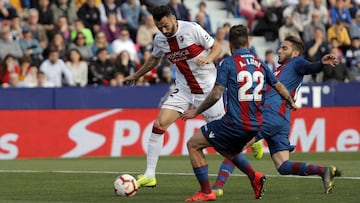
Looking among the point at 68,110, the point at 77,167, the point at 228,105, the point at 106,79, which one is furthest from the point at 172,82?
the point at 228,105

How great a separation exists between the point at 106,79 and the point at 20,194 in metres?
11.8

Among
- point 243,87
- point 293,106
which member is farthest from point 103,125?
point 243,87

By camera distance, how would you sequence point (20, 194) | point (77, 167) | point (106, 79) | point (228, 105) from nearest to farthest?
point (228, 105) < point (20, 194) < point (77, 167) < point (106, 79)

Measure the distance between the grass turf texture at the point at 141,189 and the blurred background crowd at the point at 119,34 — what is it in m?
3.71

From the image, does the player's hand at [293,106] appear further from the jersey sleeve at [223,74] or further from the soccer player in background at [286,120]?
the jersey sleeve at [223,74]

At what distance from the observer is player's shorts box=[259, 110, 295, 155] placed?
1327cm

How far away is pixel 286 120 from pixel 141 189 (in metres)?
2.35

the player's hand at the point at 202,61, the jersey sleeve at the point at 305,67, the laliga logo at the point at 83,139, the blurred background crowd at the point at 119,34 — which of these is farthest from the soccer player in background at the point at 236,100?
the blurred background crowd at the point at 119,34

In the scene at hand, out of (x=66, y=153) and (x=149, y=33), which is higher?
(x=149, y=33)

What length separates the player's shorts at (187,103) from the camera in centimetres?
1491

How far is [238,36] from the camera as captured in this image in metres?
12.3

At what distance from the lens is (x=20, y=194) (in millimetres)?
13953

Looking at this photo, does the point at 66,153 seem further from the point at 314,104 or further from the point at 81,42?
the point at 314,104

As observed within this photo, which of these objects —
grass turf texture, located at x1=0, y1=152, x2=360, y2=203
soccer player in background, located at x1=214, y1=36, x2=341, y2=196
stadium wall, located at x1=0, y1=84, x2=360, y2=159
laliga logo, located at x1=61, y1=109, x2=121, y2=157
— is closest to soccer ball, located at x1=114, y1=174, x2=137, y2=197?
grass turf texture, located at x1=0, y1=152, x2=360, y2=203
